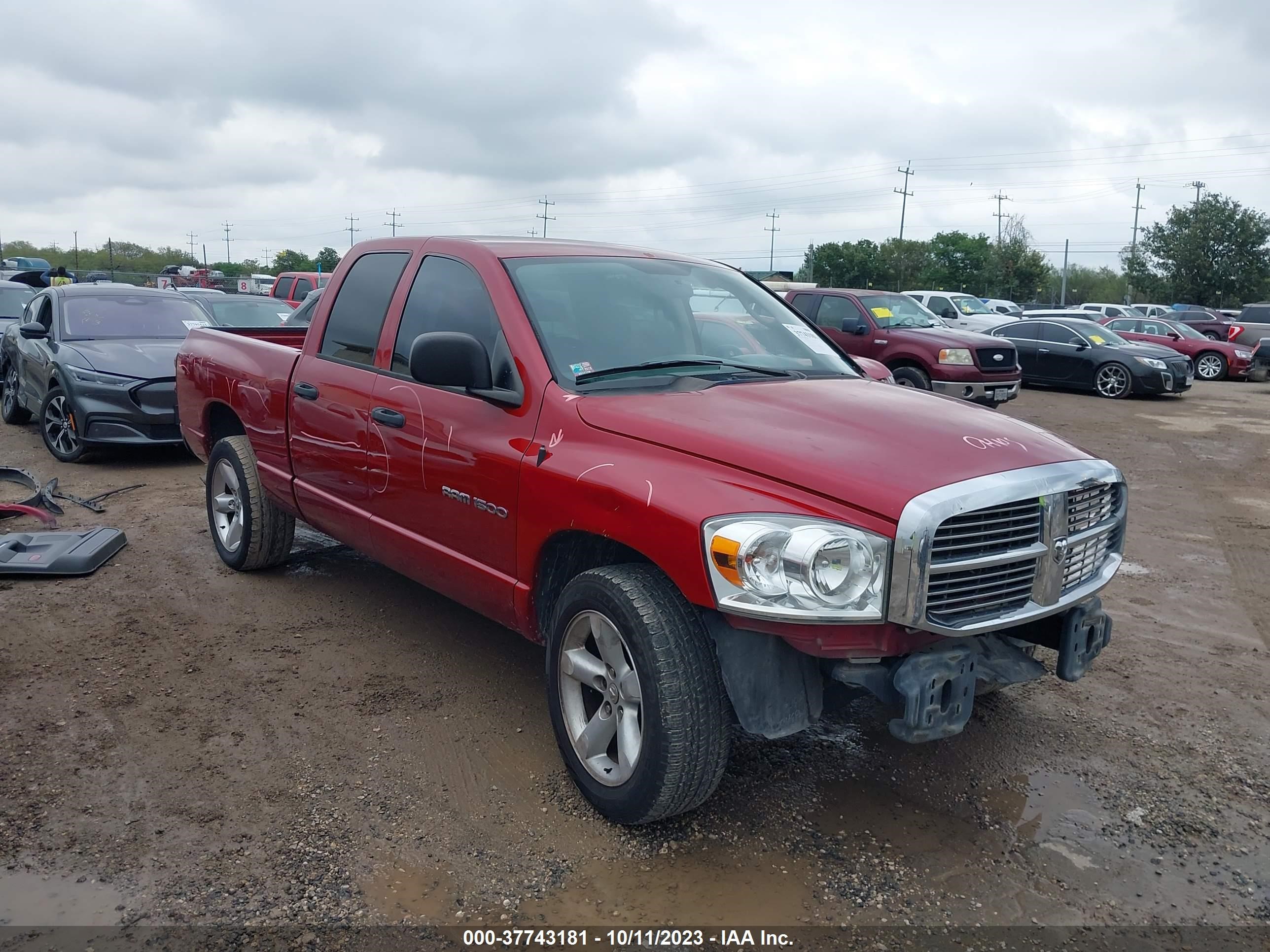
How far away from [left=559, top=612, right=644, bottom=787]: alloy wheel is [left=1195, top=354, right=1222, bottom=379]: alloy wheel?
24.8 m

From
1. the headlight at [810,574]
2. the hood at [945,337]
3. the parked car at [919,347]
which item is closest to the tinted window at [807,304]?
the parked car at [919,347]

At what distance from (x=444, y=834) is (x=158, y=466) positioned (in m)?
7.39

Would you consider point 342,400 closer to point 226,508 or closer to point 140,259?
point 226,508

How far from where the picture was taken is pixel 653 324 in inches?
157

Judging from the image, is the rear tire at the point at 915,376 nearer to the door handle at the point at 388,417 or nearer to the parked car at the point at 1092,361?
the parked car at the point at 1092,361

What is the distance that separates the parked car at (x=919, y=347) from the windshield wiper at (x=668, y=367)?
9.08 metres

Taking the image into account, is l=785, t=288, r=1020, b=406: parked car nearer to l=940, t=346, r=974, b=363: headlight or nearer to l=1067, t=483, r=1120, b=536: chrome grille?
l=940, t=346, r=974, b=363: headlight

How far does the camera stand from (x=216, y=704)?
13.7ft

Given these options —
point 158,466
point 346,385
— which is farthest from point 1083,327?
point 346,385

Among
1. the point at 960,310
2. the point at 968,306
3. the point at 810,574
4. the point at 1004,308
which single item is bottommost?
the point at 810,574

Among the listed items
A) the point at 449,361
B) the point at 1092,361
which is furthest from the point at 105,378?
the point at 1092,361

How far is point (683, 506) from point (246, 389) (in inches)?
136

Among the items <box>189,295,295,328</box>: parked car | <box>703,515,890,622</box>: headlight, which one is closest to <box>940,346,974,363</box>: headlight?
<box>189,295,295,328</box>: parked car

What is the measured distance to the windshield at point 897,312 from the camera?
49.1ft
